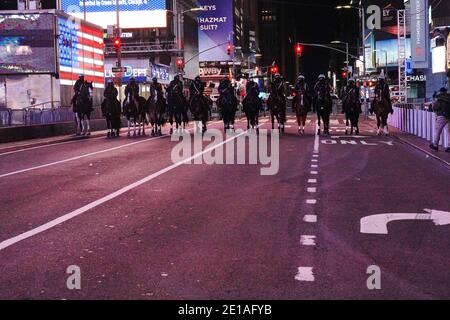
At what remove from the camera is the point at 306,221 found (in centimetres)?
1003

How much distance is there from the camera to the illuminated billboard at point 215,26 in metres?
145

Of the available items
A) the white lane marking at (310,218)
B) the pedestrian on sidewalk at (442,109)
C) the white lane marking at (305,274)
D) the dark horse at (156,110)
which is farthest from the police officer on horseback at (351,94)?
the white lane marking at (305,274)

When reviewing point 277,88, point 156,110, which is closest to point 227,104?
point 277,88

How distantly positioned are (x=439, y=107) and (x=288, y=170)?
22.2 ft

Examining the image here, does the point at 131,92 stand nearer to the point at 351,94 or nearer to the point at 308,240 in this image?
the point at 351,94

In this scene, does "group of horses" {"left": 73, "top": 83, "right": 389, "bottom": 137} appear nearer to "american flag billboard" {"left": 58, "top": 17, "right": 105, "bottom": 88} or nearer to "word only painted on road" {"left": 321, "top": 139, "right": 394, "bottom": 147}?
"word only painted on road" {"left": 321, "top": 139, "right": 394, "bottom": 147}

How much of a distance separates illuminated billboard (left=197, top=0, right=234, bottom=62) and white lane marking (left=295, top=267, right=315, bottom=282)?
136817mm

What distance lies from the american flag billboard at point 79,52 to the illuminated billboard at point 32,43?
0.76 meters

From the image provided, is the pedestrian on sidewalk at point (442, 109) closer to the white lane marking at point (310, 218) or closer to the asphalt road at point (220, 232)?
the asphalt road at point (220, 232)

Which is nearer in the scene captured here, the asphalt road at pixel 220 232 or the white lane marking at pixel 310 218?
the asphalt road at pixel 220 232

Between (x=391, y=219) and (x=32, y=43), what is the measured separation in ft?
115

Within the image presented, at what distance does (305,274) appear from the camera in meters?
7.12

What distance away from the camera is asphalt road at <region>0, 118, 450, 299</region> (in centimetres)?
673

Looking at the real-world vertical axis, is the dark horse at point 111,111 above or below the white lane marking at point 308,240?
above
